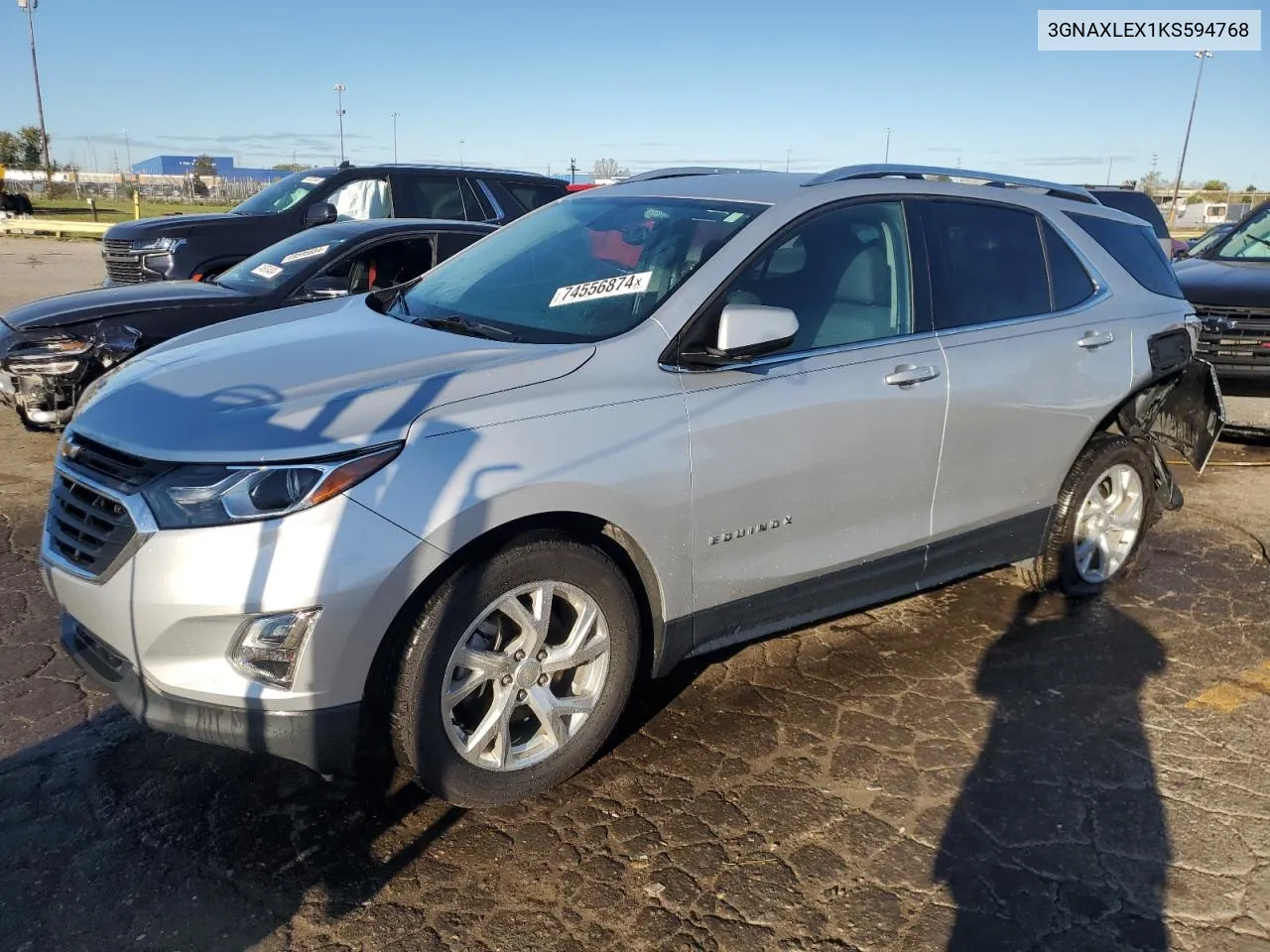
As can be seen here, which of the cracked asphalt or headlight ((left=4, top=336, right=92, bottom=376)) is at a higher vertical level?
headlight ((left=4, top=336, right=92, bottom=376))

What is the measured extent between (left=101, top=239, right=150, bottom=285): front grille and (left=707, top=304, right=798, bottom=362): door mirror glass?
297 inches

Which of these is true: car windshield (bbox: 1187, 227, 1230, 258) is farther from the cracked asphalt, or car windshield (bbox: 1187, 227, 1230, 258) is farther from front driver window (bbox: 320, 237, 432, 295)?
front driver window (bbox: 320, 237, 432, 295)

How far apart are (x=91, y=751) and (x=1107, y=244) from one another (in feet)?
15.1

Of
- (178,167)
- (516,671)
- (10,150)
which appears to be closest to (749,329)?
(516,671)

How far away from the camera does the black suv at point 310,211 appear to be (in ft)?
28.9

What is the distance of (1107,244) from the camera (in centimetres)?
465

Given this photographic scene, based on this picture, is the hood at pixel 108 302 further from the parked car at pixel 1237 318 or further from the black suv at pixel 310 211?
the parked car at pixel 1237 318

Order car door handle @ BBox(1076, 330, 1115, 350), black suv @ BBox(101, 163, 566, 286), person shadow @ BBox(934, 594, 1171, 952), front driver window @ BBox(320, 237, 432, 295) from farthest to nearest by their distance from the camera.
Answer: black suv @ BBox(101, 163, 566, 286)
front driver window @ BBox(320, 237, 432, 295)
car door handle @ BBox(1076, 330, 1115, 350)
person shadow @ BBox(934, 594, 1171, 952)

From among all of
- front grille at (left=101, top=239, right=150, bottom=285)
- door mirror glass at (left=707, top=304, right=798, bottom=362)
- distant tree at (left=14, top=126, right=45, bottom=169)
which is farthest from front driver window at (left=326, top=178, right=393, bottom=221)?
distant tree at (left=14, top=126, right=45, bottom=169)

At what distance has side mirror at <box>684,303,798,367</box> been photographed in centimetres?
311

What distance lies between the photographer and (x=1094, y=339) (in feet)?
14.3

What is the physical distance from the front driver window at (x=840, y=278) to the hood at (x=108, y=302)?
3.95m

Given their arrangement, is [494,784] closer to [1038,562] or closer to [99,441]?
[99,441]

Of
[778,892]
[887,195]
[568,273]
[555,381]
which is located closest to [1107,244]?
[887,195]
